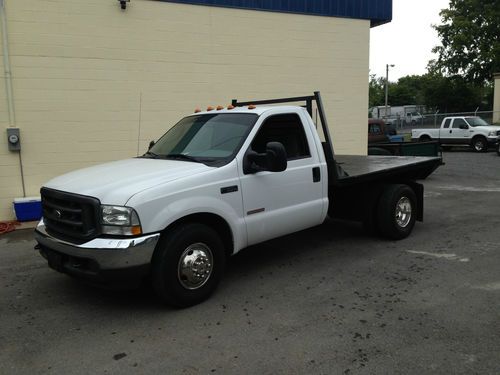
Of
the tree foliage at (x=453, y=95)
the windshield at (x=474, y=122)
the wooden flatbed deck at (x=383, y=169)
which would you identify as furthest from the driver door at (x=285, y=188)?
A: the tree foliage at (x=453, y=95)

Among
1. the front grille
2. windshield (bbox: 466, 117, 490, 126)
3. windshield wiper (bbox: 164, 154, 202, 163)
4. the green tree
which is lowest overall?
the front grille

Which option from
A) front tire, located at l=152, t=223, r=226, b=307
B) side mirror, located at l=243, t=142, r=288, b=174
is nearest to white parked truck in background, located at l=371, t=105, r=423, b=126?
side mirror, located at l=243, t=142, r=288, b=174

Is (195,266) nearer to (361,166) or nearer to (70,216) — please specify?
(70,216)

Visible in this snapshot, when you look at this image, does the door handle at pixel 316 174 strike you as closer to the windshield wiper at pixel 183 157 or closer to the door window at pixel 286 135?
the door window at pixel 286 135

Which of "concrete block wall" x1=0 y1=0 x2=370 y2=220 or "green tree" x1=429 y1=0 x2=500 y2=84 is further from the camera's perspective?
"green tree" x1=429 y1=0 x2=500 y2=84

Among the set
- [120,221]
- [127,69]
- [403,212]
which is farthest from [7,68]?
[403,212]

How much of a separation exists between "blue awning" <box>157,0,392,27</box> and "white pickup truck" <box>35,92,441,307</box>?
5437 millimetres

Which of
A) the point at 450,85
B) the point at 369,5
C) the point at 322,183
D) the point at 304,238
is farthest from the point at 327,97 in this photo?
the point at 450,85

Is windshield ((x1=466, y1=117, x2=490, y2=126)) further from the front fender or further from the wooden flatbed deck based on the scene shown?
the front fender


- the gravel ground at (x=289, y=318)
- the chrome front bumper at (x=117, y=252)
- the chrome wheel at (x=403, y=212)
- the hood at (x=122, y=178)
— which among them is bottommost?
the gravel ground at (x=289, y=318)

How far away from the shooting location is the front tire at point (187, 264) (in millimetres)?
4199

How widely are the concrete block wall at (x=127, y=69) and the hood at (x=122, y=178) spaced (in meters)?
4.42

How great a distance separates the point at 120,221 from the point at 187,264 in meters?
0.77

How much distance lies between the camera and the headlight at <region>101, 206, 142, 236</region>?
3994 millimetres
